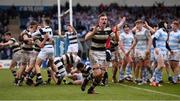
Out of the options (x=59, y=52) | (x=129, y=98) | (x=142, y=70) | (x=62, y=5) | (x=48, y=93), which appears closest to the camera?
(x=129, y=98)

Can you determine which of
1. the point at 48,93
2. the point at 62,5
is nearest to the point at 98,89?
the point at 48,93

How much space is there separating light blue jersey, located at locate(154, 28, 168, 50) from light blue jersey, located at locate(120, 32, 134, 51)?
237 centimetres

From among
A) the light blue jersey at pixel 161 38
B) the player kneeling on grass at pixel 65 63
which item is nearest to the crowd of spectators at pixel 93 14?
the player kneeling on grass at pixel 65 63

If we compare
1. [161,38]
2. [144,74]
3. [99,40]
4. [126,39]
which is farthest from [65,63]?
[99,40]

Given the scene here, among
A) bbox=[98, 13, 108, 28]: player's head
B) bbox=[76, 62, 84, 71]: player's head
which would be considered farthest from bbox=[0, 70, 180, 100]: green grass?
bbox=[98, 13, 108, 28]: player's head

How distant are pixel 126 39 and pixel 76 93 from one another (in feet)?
20.2

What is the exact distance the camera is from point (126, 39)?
21891mm

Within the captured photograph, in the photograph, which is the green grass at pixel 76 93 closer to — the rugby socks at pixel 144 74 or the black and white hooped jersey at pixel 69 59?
the rugby socks at pixel 144 74

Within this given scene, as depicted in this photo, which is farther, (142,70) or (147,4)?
(147,4)

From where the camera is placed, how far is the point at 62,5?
46031 millimetres

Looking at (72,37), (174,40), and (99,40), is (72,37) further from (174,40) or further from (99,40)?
(99,40)

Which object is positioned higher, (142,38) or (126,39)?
(142,38)

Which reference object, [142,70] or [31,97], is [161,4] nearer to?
[142,70]

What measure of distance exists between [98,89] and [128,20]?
3030 cm
